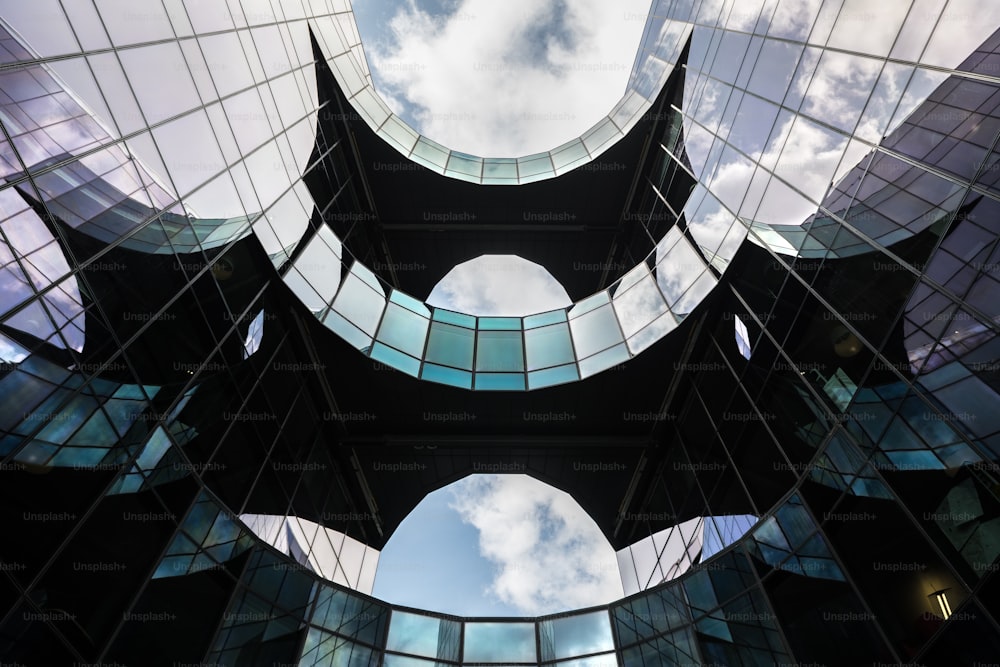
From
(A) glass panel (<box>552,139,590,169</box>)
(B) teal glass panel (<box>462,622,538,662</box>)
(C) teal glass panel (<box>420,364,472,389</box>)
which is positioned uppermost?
(A) glass panel (<box>552,139,590,169</box>)

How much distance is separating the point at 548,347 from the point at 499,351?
159 centimetres

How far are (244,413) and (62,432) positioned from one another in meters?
6.01

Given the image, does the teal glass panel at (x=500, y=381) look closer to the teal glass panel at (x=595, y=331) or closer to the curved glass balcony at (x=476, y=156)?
the teal glass panel at (x=595, y=331)

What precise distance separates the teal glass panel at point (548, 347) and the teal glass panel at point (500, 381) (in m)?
0.58

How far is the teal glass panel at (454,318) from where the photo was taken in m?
19.0

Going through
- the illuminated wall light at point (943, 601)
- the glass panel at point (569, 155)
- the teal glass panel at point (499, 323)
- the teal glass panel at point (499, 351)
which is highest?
the glass panel at point (569, 155)

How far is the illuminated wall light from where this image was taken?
793cm

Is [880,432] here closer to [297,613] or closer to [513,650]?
[513,650]

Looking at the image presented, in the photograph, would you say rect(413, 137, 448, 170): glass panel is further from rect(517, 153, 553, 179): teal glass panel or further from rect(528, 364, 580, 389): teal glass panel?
rect(528, 364, 580, 389): teal glass panel

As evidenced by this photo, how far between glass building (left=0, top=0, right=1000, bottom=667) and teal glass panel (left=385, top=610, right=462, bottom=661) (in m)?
0.08

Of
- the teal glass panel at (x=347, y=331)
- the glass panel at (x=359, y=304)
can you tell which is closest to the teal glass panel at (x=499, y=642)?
the teal glass panel at (x=347, y=331)

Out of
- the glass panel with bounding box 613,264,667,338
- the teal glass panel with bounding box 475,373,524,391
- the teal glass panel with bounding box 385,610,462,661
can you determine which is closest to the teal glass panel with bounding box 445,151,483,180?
the glass panel with bounding box 613,264,667,338

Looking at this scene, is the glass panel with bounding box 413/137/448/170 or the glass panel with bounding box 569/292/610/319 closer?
the glass panel with bounding box 569/292/610/319

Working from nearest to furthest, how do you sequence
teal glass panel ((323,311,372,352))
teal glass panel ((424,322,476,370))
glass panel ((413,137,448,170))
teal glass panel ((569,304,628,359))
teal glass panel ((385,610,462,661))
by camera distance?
teal glass panel ((385,610,462,661)) < teal glass panel ((323,311,372,352)) < teal glass panel ((569,304,628,359)) < teal glass panel ((424,322,476,370)) < glass panel ((413,137,448,170))
